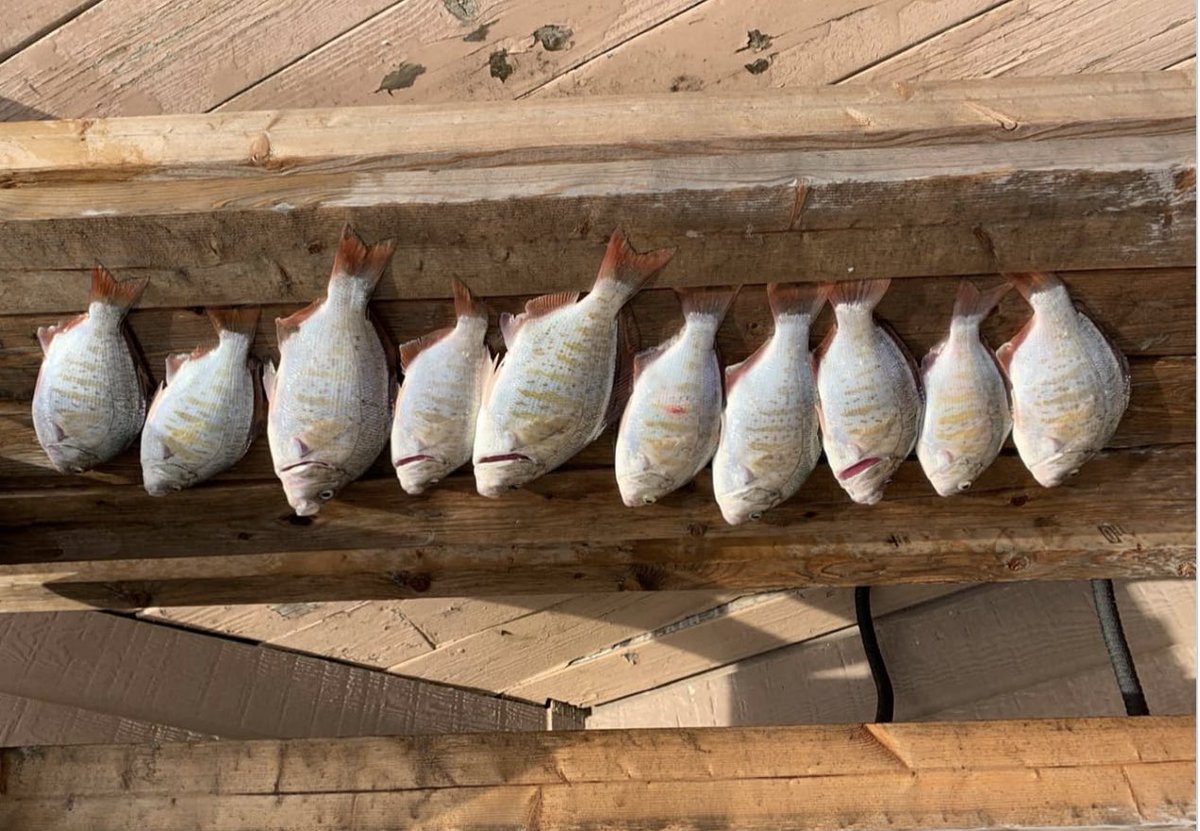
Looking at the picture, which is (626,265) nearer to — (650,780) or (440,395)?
(440,395)

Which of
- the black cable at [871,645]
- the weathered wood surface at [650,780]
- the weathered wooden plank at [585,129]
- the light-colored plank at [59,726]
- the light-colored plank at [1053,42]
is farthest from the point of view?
the light-colored plank at [59,726]

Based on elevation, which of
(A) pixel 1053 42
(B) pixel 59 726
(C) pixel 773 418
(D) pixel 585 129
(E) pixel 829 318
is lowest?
(B) pixel 59 726

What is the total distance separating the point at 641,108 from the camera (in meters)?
1.59

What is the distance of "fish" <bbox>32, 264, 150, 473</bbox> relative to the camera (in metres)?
1.69

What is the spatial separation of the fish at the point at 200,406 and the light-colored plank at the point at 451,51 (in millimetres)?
790

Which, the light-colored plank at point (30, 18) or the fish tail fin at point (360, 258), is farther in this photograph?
the light-colored plank at point (30, 18)

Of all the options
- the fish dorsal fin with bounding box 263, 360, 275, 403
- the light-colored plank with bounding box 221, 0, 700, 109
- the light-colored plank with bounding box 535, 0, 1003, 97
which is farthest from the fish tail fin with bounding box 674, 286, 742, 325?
the fish dorsal fin with bounding box 263, 360, 275, 403

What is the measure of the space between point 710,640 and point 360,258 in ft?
7.06

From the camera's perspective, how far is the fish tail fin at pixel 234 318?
5.64 ft

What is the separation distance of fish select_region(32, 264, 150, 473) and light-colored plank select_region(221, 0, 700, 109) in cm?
79

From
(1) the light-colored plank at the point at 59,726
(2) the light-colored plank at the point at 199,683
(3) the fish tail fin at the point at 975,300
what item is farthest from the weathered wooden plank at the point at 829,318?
(1) the light-colored plank at the point at 59,726

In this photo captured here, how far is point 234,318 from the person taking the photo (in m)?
1.72

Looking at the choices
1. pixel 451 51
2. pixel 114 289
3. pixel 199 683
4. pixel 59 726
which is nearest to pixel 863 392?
pixel 451 51

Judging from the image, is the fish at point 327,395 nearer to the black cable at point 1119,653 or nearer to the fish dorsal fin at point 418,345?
the fish dorsal fin at point 418,345
